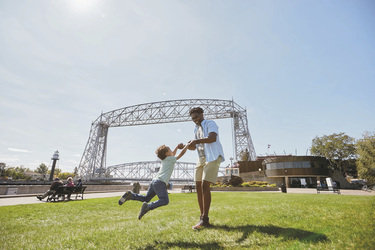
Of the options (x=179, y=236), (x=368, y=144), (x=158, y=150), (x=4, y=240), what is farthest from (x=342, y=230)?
(x=368, y=144)

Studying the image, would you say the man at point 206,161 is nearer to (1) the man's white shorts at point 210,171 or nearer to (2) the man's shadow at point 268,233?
(1) the man's white shorts at point 210,171

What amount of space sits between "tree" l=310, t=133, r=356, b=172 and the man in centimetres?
3944

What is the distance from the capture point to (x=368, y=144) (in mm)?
24922

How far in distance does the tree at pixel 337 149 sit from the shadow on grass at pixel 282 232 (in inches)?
1549

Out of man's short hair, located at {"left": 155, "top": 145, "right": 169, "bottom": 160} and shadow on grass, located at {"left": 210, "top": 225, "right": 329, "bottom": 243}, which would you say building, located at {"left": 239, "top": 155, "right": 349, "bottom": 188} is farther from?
man's short hair, located at {"left": 155, "top": 145, "right": 169, "bottom": 160}

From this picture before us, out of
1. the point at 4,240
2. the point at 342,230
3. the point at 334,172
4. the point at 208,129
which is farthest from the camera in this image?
the point at 334,172

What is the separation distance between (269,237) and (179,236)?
3.68 feet

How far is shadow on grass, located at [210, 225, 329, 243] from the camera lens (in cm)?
194

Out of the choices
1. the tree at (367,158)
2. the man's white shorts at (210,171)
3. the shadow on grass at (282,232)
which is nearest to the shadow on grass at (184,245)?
the shadow on grass at (282,232)

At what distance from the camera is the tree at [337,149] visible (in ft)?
105

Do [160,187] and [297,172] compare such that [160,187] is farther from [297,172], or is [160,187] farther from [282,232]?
[297,172]

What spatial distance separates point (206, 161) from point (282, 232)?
54.4 inches

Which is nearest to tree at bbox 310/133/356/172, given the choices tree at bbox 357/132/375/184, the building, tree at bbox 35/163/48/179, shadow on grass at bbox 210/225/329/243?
the building

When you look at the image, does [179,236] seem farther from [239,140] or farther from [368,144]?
[239,140]
